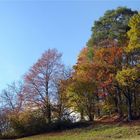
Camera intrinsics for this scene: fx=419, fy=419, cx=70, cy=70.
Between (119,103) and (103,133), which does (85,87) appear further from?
(103,133)

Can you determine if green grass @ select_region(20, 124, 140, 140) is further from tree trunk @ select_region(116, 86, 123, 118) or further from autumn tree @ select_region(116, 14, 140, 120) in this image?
tree trunk @ select_region(116, 86, 123, 118)

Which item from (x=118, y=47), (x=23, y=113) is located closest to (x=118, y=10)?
(x=118, y=47)

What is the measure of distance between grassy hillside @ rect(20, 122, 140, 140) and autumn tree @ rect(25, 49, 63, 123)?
26.4 feet

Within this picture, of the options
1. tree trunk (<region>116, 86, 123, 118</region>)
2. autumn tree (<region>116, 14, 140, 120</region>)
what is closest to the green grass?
autumn tree (<region>116, 14, 140, 120</region>)

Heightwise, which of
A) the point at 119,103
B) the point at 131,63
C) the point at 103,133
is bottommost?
the point at 103,133

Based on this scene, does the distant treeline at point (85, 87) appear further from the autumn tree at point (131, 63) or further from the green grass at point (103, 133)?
the green grass at point (103, 133)

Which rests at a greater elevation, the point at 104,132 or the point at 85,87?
the point at 85,87

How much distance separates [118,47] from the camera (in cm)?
4497

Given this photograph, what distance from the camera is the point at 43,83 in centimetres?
4956

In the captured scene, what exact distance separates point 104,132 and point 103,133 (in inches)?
16.7

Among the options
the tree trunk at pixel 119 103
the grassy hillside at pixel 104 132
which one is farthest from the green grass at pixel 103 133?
the tree trunk at pixel 119 103

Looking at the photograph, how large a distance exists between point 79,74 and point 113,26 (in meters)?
6.69

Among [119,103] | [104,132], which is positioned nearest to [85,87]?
[119,103]

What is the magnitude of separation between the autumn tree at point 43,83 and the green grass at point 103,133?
26.4ft
